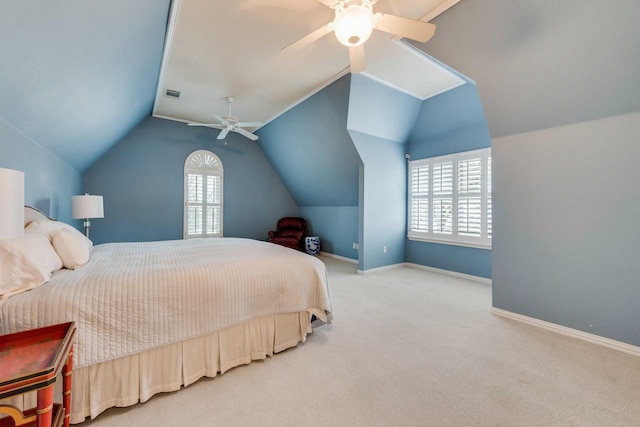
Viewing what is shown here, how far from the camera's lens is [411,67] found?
3.27 m

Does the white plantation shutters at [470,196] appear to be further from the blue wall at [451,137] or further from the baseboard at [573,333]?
the baseboard at [573,333]

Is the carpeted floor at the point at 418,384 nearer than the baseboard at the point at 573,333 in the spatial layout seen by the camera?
Yes

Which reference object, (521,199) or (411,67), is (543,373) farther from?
(411,67)

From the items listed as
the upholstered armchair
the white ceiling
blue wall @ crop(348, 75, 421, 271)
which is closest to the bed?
the white ceiling

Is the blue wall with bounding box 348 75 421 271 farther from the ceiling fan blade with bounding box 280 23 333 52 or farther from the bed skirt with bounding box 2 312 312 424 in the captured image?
the bed skirt with bounding box 2 312 312 424

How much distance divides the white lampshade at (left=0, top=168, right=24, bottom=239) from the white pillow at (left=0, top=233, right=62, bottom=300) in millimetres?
433

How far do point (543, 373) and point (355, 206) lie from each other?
389 cm

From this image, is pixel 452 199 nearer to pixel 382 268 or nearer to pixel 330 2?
pixel 382 268

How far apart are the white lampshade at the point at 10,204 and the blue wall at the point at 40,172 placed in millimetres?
1411

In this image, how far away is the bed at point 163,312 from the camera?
1349 mm

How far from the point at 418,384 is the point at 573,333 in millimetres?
1788

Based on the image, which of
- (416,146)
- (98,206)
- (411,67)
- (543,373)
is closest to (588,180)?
(543,373)

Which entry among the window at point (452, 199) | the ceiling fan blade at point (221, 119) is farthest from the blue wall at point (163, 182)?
the window at point (452, 199)

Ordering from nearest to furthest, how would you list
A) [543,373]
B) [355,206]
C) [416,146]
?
[543,373] < [416,146] < [355,206]
